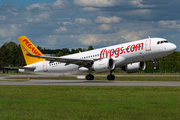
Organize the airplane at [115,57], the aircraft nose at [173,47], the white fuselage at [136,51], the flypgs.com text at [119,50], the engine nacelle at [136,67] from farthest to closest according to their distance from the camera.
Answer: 1. the engine nacelle at [136,67]
2. the flypgs.com text at [119,50]
3. the airplane at [115,57]
4. the white fuselage at [136,51]
5. the aircraft nose at [173,47]

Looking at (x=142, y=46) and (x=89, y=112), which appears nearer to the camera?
(x=89, y=112)

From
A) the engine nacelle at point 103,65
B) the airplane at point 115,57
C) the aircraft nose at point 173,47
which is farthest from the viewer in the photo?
the engine nacelle at point 103,65

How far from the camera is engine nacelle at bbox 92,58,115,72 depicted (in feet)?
114

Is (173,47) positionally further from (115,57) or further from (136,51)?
(115,57)

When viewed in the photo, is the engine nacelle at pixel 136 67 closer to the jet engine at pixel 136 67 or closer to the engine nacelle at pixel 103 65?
the jet engine at pixel 136 67

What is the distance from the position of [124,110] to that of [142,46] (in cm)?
2459

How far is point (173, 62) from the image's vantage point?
113312mm

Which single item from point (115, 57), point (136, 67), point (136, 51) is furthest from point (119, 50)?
point (136, 67)

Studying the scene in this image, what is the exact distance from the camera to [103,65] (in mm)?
34750

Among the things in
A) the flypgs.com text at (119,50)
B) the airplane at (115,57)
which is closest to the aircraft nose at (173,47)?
the airplane at (115,57)

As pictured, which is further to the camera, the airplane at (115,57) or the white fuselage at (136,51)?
the airplane at (115,57)

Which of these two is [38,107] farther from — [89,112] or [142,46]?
[142,46]

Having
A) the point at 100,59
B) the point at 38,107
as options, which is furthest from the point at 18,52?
the point at 38,107

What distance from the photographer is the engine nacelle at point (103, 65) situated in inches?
1364
